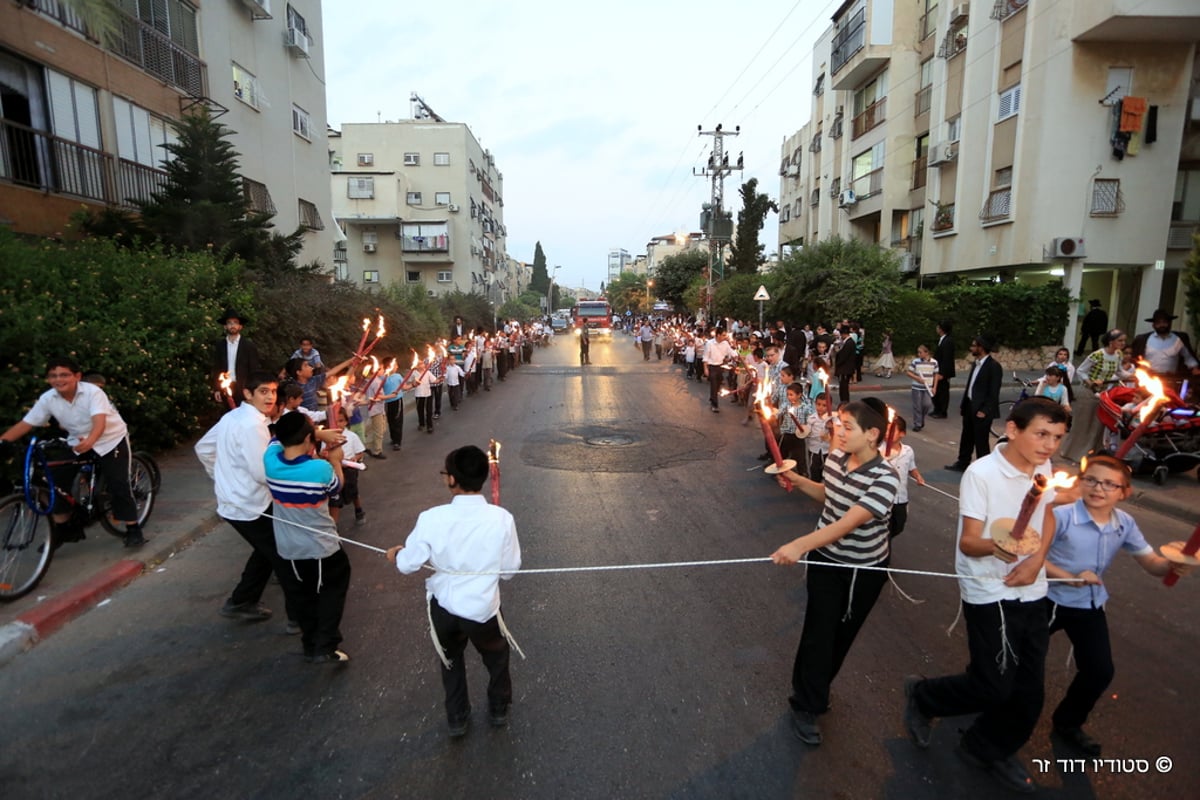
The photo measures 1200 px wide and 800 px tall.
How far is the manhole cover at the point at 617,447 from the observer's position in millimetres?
9609

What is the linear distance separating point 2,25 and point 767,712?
15.6m

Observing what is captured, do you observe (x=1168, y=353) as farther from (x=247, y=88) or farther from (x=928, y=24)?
(x=928, y=24)

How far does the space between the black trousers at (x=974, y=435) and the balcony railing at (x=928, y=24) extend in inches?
949

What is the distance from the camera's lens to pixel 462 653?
132 inches

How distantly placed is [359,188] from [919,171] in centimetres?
3495

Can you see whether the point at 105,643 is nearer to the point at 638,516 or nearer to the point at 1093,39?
the point at 638,516

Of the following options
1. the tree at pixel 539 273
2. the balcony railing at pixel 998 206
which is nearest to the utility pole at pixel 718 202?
the balcony railing at pixel 998 206

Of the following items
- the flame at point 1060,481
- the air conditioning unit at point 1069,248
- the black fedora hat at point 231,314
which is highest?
the air conditioning unit at point 1069,248

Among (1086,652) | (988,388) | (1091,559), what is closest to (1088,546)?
(1091,559)

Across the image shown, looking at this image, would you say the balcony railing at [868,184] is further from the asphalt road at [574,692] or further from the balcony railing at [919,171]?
the asphalt road at [574,692]

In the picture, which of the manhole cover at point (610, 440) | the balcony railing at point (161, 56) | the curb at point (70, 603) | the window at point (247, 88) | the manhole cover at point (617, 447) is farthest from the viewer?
the window at point (247, 88)

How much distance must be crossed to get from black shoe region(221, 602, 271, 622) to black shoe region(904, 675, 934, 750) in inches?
163

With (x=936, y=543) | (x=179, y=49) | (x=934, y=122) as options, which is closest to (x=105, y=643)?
(x=936, y=543)

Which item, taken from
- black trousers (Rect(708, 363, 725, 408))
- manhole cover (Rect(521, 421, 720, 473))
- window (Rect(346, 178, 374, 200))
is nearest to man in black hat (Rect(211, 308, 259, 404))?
→ manhole cover (Rect(521, 421, 720, 473))
